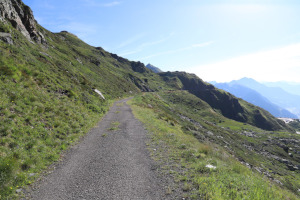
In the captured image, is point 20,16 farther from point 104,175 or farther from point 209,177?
point 209,177

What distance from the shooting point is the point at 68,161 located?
11328 millimetres

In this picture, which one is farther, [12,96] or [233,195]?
[12,96]

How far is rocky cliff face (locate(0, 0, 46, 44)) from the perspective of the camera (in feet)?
109

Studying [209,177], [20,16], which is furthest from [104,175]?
[20,16]

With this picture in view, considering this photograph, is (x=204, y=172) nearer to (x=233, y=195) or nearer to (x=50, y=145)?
(x=233, y=195)

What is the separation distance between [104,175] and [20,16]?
52.8m

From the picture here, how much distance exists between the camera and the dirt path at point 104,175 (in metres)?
7.82

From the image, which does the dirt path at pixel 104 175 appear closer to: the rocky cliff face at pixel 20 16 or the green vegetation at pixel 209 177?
the green vegetation at pixel 209 177

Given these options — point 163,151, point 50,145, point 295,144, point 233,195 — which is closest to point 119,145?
point 163,151

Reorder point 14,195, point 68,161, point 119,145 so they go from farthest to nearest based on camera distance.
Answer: point 119,145 < point 68,161 < point 14,195

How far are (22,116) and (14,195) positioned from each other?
8.03m

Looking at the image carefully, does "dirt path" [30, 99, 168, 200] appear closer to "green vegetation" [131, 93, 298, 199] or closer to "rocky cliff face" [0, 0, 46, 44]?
"green vegetation" [131, 93, 298, 199]

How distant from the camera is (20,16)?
40.9 metres

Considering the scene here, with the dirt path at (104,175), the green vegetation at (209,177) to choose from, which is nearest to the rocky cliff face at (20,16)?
the dirt path at (104,175)
